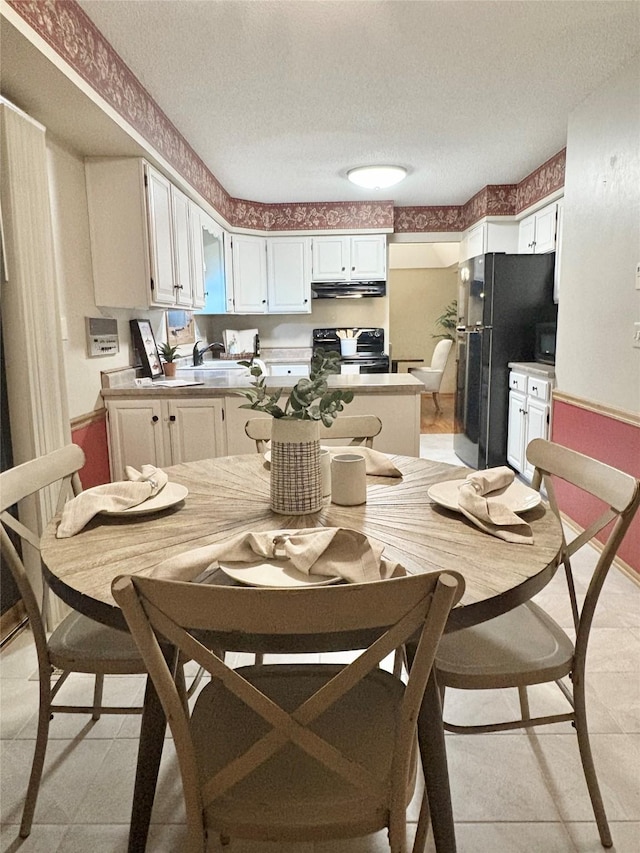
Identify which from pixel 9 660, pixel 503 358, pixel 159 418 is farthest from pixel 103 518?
pixel 503 358

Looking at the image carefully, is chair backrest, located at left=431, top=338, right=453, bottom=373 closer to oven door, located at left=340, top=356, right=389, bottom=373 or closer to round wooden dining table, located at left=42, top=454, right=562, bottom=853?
oven door, located at left=340, top=356, right=389, bottom=373

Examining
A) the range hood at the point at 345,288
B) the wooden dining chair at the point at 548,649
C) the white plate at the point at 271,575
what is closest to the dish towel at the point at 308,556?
the white plate at the point at 271,575

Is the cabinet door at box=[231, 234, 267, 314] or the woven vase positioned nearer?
the woven vase

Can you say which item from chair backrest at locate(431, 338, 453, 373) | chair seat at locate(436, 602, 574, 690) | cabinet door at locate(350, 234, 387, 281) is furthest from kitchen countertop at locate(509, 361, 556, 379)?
chair backrest at locate(431, 338, 453, 373)

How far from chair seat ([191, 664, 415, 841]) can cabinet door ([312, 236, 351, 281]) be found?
16.1ft

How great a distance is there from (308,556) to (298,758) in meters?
0.35

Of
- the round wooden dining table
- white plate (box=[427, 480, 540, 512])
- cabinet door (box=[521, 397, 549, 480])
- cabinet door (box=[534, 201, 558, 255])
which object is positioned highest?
cabinet door (box=[534, 201, 558, 255])

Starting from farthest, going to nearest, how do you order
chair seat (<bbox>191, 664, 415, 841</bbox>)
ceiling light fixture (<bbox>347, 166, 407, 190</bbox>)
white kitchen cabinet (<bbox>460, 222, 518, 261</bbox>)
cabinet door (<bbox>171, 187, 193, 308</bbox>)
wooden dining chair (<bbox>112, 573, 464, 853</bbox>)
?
white kitchen cabinet (<bbox>460, 222, 518, 261</bbox>), ceiling light fixture (<bbox>347, 166, 407, 190</bbox>), cabinet door (<bbox>171, 187, 193, 308</bbox>), chair seat (<bbox>191, 664, 415, 841</bbox>), wooden dining chair (<bbox>112, 573, 464, 853</bbox>)

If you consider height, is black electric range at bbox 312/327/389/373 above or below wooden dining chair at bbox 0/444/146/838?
above

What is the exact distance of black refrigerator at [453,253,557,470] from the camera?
4074 millimetres

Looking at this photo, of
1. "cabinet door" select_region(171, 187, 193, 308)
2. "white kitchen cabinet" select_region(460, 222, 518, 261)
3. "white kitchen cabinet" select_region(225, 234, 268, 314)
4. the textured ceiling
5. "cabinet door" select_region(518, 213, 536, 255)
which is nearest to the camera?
the textured ceiling

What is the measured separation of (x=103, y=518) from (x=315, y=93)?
2.60m

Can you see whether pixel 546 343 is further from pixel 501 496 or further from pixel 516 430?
pixel 501 496

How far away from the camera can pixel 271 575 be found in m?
0.97
